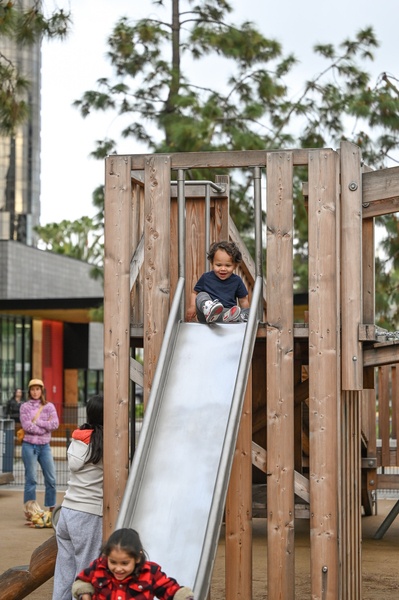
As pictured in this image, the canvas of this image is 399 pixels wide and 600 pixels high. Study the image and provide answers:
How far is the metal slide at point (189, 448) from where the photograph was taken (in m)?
6.08

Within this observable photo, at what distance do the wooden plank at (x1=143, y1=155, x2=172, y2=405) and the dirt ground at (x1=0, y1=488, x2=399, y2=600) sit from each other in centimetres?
287

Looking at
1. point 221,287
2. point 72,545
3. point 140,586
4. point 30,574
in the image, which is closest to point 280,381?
point 221,287

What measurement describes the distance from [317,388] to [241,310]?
0.75 meters

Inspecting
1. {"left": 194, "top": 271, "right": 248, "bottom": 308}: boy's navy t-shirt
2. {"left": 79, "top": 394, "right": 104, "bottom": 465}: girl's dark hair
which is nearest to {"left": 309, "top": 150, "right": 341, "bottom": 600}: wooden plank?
{"left": 194, "top": 271, "right": 248, "bottom": 308}: boy's navy t-shirt

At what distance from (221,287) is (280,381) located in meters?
0.79

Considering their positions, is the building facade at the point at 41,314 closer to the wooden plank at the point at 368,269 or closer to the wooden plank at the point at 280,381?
the wooden plank at the point at 368,269

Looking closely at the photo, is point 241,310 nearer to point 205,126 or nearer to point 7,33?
point 7,33

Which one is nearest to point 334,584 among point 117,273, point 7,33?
point 117,273

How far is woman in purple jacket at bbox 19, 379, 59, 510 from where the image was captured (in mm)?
13570

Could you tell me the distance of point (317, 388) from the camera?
7.24 metres

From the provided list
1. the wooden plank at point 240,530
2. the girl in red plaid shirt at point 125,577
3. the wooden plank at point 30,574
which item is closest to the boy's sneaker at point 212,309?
the wooden plank at point 240,530

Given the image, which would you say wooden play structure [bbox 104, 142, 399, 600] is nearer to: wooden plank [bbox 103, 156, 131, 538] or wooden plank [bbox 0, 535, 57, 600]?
wooden plank [bbox 103, 156, 131, 538]

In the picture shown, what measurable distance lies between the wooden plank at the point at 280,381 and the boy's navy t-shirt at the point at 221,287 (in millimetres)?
355

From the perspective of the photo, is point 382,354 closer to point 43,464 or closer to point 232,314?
point 232,314
